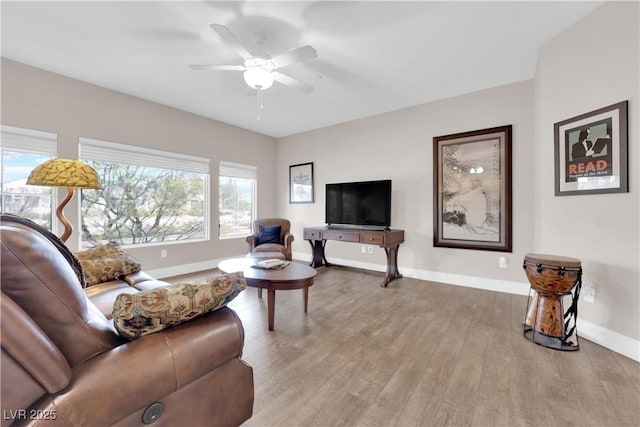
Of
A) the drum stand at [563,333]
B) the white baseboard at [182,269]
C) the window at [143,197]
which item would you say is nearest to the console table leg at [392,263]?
the drum stand at [563,333]

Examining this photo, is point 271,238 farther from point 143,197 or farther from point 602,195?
point 602,195

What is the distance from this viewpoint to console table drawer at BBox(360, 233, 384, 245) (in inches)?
143

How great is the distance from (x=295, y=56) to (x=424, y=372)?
2.52m

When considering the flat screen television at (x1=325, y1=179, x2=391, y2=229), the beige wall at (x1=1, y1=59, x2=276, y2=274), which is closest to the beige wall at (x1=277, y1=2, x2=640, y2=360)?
the flat screen television at (x1=325, y1=179, x2=391, y2=229)

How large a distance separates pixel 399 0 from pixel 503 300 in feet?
10.5

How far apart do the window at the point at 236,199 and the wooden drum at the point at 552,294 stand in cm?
445

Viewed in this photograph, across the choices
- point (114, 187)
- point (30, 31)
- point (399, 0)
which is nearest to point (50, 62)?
point (30, 31)

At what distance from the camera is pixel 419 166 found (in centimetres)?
396

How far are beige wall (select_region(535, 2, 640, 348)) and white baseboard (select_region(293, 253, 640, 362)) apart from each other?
0.05 meters

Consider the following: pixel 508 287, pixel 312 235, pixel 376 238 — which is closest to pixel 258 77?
pixel 376 238

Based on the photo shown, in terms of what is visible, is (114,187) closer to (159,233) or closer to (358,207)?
(159,233)

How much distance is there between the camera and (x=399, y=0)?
199cm

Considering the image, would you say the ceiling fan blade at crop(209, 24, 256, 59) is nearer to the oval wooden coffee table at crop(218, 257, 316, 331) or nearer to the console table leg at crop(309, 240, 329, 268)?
the oval wooden coffee table at crop(218, 257, 316, 331)

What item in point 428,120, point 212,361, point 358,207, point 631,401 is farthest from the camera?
point 358,207
